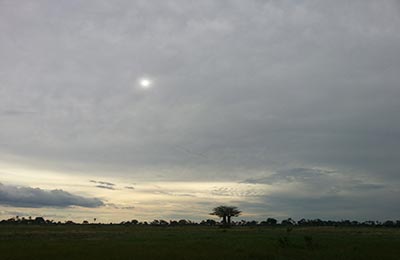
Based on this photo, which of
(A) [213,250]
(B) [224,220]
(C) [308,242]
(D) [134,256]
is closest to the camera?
(D) [134,256]

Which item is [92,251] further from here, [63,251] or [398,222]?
[398,222]

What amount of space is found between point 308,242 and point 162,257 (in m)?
16.1

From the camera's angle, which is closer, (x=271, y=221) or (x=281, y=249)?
(x=281, y=249)

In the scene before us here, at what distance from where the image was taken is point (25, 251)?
98.2ft

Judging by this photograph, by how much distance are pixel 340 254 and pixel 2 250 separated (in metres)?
25.8

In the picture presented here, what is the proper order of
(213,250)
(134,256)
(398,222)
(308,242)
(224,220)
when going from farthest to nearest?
(398,222)
(224,220)
(308,242)
(213,250)
(134,256)

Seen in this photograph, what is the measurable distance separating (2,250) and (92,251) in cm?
722

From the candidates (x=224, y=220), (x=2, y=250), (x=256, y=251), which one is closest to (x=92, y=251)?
(x=2, y=250)

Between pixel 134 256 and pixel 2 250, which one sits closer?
pixel 134 256

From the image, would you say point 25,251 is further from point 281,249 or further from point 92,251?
point 281,249

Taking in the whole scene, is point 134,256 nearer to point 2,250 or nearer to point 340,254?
point 2,250

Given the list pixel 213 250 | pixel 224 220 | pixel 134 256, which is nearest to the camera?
pixel 134 256

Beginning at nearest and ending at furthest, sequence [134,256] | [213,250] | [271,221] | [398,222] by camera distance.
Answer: [134,256], [213,250], [398,222], [271,221]

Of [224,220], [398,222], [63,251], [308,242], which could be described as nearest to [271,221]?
[398,222]
